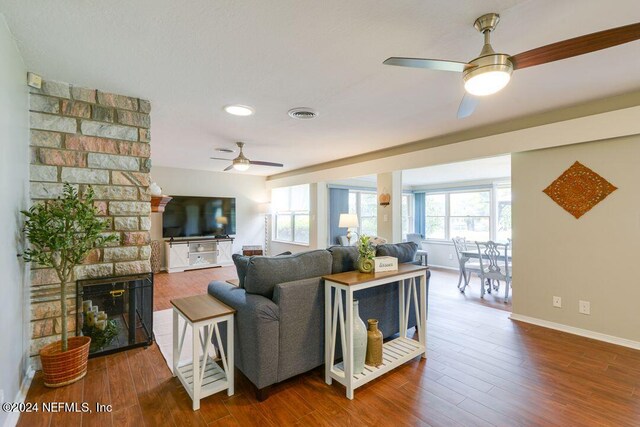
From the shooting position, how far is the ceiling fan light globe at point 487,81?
1.64m

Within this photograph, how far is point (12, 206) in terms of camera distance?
190 cm

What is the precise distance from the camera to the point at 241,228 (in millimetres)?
7934

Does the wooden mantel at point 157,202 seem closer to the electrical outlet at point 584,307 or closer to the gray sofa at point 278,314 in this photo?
the gray sofa at point 278,314

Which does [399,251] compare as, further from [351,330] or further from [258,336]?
[258,336]

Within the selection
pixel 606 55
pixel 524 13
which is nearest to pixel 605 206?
pixel 606 55

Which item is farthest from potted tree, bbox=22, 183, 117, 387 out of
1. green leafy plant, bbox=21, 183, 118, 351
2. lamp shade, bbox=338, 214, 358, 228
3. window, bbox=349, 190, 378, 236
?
window, bbox=349, 190, 378, 236

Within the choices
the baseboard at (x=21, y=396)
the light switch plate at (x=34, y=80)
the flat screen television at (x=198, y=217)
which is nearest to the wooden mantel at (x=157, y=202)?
the light switch plate at (x=34, y=80)

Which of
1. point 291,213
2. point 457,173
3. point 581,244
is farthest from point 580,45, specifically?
point 291,213

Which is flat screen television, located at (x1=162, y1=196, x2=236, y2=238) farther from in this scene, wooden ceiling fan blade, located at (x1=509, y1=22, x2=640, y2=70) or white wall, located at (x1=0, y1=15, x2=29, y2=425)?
wooden ceiling fan blade, located at (x1=509, y1=22, x2=640, y2=70)

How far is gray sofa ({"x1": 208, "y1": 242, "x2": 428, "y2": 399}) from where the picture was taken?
2016mm

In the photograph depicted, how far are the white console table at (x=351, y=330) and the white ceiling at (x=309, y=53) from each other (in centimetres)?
159

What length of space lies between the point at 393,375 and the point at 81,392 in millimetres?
2295

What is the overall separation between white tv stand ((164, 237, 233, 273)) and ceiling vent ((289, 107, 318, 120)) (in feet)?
15.3

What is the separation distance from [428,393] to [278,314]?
121cm
